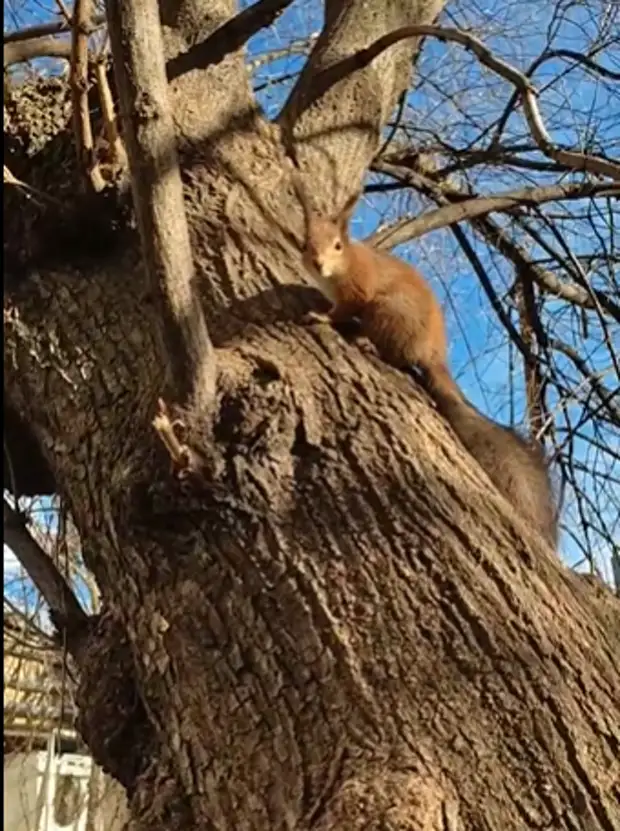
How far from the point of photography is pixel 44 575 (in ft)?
6.80

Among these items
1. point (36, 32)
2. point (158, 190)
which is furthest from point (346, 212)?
point (158, 190)

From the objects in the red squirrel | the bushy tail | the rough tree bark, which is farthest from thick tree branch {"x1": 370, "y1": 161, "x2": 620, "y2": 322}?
the rough tree bark

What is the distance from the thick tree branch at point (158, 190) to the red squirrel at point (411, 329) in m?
0.35

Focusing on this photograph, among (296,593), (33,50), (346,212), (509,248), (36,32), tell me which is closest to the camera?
(296,593)

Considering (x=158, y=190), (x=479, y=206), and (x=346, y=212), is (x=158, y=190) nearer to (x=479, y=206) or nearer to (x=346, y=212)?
(x=346, y=212)

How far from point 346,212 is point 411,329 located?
40 centimetres

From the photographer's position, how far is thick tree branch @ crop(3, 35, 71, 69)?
2406 millimetres

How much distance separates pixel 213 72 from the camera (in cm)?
255

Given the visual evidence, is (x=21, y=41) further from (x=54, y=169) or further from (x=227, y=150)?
(x=227, y=150)

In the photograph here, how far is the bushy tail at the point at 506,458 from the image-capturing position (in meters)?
2.11

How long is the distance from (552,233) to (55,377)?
7.50ft

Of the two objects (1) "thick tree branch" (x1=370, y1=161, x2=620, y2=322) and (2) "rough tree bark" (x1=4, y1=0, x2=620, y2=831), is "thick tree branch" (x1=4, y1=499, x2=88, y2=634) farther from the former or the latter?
(1) "thick tree branch" (x1=370, y1=161, x2=620, y2=322)

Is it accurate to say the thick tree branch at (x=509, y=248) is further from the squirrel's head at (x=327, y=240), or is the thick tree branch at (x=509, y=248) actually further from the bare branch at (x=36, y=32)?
the bare branch at (x=36, y=32)

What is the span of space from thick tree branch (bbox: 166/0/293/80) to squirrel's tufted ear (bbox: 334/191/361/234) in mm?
437
